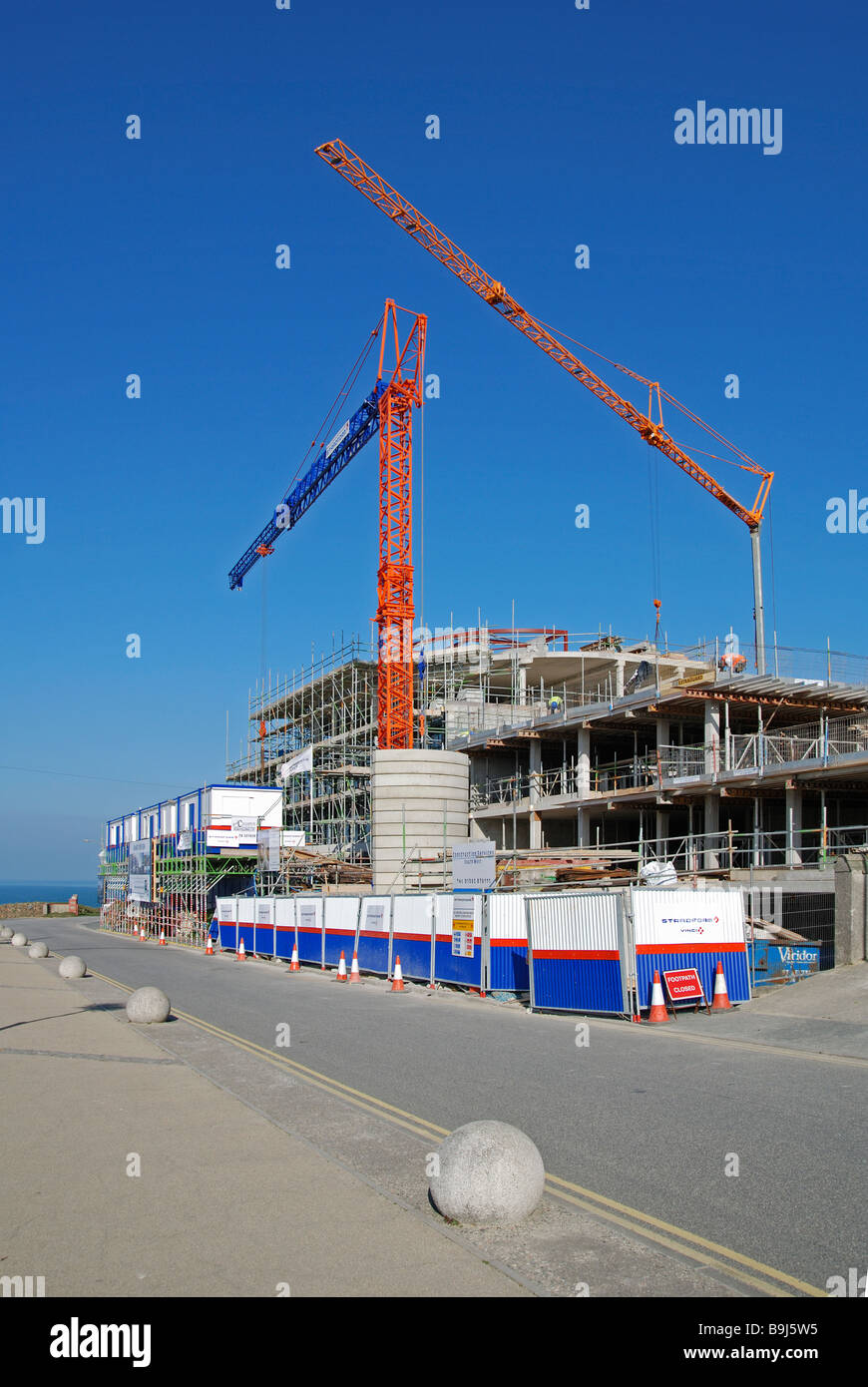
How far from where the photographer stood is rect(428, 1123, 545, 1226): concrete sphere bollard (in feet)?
21.7

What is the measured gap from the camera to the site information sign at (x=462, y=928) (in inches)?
892

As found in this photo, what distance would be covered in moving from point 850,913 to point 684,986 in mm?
3390

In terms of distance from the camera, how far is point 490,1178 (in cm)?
662

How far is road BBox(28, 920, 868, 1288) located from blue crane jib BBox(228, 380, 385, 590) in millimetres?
48928

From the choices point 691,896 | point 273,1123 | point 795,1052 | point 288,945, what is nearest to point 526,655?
point 288,945

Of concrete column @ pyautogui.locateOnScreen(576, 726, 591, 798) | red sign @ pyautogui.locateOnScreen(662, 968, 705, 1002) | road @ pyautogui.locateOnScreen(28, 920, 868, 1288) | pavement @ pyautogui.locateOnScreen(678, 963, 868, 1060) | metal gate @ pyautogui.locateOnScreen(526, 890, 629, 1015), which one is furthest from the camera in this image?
concrete column @ pyautogui.locateOnScreen(576, 726, 591, 798)

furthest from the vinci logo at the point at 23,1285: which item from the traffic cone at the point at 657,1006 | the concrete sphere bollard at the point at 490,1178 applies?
the traffic cone at the point at 657,1006

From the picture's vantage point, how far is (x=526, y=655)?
62156 mm

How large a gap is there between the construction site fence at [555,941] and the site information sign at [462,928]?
21 millimetres

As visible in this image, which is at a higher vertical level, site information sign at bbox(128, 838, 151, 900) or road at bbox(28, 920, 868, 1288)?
road at bbox(28, 920, 868, 1288)

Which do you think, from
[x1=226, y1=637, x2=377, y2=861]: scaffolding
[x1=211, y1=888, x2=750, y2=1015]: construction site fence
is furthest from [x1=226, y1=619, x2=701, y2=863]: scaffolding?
[x1=211, y1=888, x2=750, y2=1015]: construction site fence

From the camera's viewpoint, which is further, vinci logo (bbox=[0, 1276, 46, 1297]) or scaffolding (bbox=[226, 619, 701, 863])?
scaffolding (bbox=[226, 619, 701, 863])

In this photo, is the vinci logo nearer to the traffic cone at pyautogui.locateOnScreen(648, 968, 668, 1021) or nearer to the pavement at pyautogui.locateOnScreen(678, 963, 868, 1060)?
the pavement at pyautogui.locateOnScreen(678, 963, 868, 1060)

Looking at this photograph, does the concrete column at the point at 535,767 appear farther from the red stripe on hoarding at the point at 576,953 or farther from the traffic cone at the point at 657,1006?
the traffic cone at the point at 657,1006
